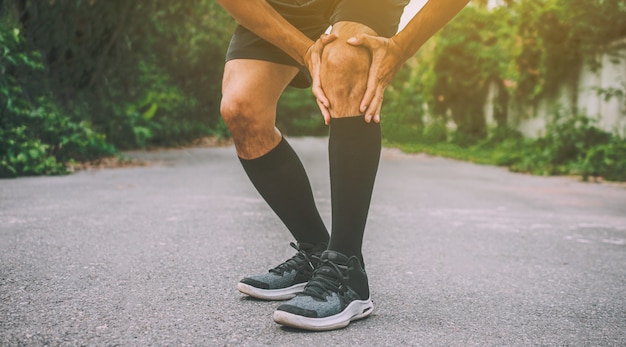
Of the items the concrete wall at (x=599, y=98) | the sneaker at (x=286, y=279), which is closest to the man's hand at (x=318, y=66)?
the sneaker at (x=286, y=279)

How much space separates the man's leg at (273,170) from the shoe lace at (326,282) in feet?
0.94

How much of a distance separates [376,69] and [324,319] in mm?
735

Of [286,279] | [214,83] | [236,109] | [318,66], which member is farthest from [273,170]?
[214,83]

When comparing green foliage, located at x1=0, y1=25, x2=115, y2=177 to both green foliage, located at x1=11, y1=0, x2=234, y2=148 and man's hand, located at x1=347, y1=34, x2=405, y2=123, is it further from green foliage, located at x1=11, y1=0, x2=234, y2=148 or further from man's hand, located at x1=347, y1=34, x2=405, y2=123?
man's hand, located at x1=347, y1=34, x2=405, y2=123

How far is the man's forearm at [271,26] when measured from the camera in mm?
1999

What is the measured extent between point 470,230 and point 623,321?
7.11ft

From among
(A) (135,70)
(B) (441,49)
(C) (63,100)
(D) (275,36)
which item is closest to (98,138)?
(C) (63,100)

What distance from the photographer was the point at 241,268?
2.79 m

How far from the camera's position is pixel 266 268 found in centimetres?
282

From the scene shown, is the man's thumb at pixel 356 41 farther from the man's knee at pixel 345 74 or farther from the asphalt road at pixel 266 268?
the asphalt road at pixel 266 268

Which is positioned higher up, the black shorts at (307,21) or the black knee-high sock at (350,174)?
the black shorts at (307,21)

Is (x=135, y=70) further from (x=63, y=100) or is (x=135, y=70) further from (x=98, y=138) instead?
(x=98, y=138)

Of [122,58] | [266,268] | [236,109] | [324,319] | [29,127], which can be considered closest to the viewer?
[324,319]

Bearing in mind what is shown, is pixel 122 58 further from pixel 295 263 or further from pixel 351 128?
pixel 351 128
